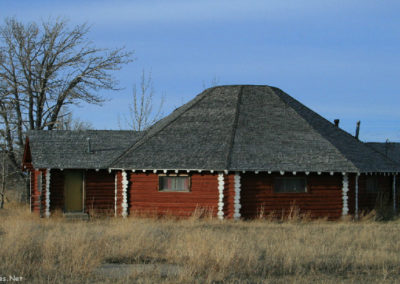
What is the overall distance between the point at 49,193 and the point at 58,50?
13787 mm

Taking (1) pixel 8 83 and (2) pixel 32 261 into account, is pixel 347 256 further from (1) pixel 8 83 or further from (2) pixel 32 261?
(1) pixel 8 83

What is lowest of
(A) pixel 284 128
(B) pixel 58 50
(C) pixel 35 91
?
(A) pixel 284 128

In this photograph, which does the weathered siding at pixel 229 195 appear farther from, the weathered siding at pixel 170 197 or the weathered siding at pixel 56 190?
the weathered siding at pixel 56 190

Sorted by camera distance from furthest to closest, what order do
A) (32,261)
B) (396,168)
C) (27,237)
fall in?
(396,168)
(27,237)
(32,261)

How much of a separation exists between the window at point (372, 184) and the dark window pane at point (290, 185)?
435 centimetres

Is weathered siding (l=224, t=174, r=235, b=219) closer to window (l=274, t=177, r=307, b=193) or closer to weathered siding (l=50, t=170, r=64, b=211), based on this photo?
window (l=274, t=177, r=307, b=193)

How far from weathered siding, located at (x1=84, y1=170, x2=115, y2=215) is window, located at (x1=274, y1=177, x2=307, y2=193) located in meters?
8.27

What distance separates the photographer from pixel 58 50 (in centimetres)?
3438

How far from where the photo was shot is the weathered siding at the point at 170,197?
21.9 metres

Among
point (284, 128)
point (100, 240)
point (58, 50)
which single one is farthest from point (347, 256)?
point (58, 50)

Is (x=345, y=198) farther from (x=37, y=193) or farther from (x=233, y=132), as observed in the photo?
(x=37, y=193)

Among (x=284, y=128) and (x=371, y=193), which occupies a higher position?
(x=284, y=128)

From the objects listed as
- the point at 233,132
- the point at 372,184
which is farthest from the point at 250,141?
the point at 372,184

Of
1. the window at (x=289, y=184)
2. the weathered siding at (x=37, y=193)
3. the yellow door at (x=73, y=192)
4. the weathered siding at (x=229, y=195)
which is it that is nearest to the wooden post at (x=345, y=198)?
the window at (x=289, y=184)
